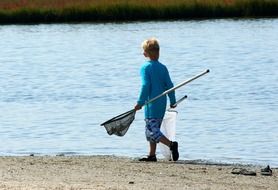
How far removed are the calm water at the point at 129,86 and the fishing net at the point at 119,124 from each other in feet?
4.03

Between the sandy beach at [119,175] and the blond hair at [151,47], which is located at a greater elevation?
the blond hair at [151,47]

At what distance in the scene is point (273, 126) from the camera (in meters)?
17.2

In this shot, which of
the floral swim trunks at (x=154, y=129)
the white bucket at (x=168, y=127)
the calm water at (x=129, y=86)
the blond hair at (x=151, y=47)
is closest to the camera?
the blond hair at (x=151, y=47)

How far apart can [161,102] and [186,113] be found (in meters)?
6.40

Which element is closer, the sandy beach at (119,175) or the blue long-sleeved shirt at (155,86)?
the sandy beach at (119,175)

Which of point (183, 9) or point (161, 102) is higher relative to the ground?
point (161, 102)

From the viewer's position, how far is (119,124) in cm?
1341

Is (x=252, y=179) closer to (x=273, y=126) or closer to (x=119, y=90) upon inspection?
(x=273, y=126)

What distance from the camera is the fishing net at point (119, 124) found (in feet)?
43.8

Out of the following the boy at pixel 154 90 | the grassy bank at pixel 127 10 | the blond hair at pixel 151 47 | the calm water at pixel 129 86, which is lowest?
the grassy bank at pixel 127 10

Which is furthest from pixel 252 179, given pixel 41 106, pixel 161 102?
pixel 41 106

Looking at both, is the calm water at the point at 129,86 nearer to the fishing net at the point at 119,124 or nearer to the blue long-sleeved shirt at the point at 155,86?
the fishing net at the point at 119,124

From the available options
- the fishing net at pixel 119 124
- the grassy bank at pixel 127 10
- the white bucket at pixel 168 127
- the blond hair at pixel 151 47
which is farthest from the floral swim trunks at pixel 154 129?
the grassy bank at pixel 127 10

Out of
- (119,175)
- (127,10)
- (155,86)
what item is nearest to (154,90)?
(155,86)
